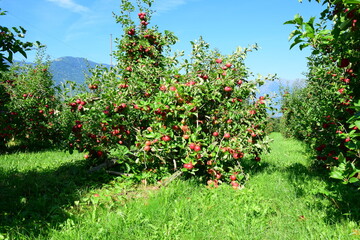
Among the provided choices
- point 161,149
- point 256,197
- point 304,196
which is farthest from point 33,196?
point 304,196

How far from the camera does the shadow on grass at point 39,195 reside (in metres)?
3.07

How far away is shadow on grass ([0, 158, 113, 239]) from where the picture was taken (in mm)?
3066

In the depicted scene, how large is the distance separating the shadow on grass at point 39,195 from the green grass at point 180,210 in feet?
0.04

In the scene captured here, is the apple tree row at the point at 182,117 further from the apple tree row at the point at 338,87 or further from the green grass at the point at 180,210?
the apple tree row at the point at 338,87

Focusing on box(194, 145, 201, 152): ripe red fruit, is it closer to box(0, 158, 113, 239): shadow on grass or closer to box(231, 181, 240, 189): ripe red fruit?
box(231, 181, 240, 189): ripe red fruit

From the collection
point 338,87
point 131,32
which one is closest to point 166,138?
point 338,87

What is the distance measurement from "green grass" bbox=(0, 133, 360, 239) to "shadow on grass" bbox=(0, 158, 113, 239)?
0.01m

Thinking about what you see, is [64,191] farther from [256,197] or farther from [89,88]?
[256,197]

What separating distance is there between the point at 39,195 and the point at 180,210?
2.32 meters

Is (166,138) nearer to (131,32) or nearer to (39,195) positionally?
(39,195)

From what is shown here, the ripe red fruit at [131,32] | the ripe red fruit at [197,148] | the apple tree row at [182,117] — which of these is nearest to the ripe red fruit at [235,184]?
the apple tree row at [182,117]

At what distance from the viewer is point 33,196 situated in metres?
4.00

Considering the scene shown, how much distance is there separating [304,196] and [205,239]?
6.63ft

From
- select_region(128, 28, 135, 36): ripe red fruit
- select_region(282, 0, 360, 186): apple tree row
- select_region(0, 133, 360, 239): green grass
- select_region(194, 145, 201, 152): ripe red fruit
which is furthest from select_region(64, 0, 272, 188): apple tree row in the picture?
select_region(128, 28, 135, 36): ripe red fruit
